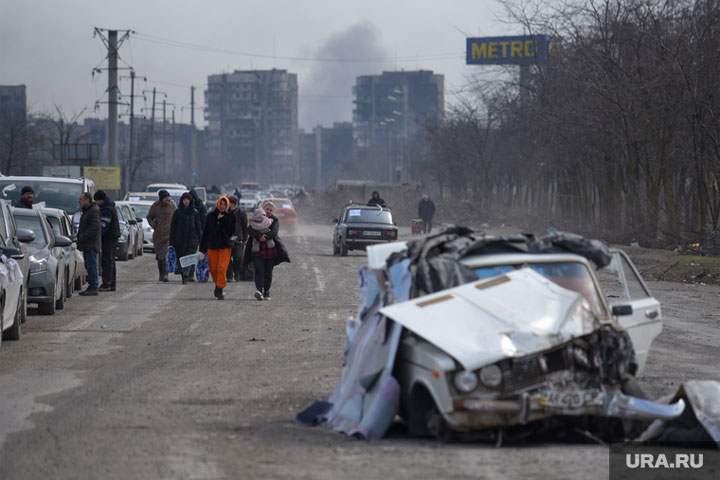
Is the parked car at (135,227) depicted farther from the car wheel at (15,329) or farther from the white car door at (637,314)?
the white car door at (637,314)

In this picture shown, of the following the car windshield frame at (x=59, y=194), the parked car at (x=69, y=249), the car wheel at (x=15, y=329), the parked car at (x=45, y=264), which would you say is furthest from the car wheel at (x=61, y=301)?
the car windshield frame at (x=59, y=194)

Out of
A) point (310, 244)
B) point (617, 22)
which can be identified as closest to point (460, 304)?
point (617, 22)

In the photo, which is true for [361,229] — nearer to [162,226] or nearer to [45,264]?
[162,226]

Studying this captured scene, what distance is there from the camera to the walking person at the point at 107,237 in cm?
2125

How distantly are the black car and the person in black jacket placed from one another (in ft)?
41.4

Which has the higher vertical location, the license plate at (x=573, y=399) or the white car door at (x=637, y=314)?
the white car door at (x=637, y=314)

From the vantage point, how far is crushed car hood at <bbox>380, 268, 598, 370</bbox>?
7.46m

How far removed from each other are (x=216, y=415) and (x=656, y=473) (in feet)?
11.3

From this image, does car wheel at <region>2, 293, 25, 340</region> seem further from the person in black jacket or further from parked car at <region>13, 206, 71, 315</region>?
the person in black jacket

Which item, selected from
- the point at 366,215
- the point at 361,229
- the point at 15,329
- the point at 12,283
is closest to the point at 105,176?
the point at 366,215

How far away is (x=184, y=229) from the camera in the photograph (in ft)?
74.6

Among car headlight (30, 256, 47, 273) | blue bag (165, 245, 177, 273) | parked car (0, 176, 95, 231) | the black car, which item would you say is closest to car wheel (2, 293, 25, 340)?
car headlight (30, 256, 47, 273)

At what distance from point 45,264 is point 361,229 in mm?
19434

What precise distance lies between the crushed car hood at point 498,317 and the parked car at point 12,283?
611 centimetres
